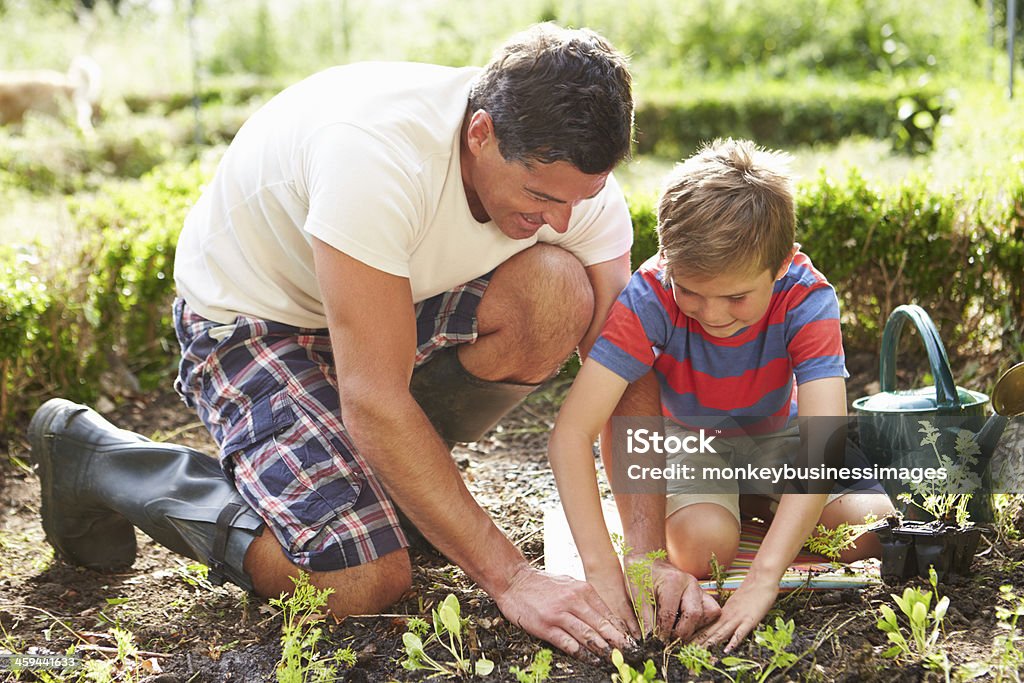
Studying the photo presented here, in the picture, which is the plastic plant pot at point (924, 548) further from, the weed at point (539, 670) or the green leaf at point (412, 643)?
the green leaf at point (412, 643)

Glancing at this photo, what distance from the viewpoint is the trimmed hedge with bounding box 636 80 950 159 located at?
30.2 feet

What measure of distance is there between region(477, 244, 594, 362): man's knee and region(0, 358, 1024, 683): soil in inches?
21.3

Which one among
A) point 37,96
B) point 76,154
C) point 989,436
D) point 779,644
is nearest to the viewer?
point 779,644

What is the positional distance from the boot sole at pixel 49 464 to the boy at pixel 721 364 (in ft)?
4.36

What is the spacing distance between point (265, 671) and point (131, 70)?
13570mm

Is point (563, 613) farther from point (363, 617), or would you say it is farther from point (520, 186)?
point (520, 186)

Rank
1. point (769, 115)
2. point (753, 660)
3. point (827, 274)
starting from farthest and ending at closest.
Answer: point (769, 115) → point (827, 274) → point (753, 660)

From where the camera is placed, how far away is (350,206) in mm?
2082

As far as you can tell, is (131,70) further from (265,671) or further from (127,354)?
(265,671)

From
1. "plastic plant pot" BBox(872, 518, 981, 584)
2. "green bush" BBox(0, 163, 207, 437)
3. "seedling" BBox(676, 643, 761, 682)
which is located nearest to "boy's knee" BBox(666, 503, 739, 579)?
"plastic plant pot" BBox(872, 518, 981, 584)

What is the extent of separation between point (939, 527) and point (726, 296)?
2.12ft

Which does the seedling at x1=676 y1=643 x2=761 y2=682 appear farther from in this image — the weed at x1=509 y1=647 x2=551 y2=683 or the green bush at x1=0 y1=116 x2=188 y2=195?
the green bush at x1=0 y1=116 x2=188 y2=195

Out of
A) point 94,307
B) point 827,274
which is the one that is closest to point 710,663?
point 827,274

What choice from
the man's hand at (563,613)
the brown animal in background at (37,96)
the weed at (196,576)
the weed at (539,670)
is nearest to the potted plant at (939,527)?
the man's hand at (563,613)
